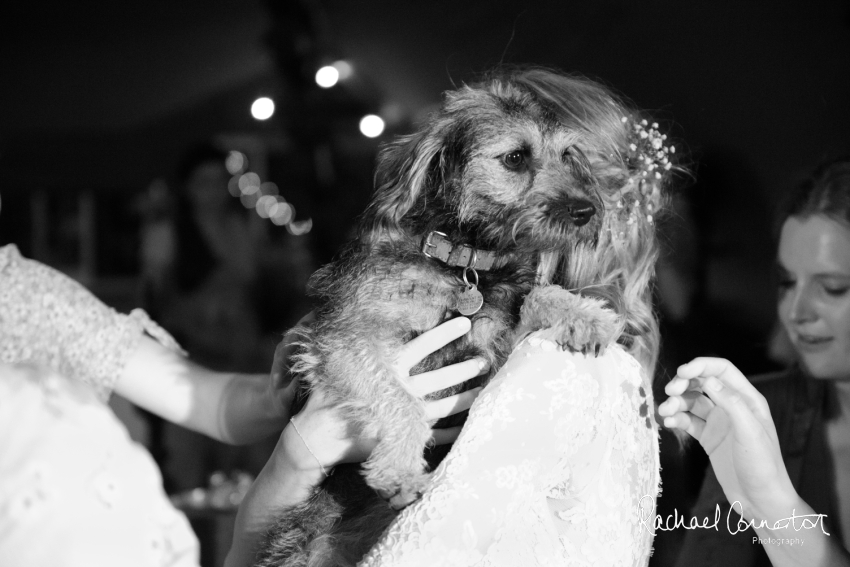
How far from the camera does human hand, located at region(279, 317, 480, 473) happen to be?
1.65 metres

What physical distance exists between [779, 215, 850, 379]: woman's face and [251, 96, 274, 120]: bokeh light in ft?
9.48

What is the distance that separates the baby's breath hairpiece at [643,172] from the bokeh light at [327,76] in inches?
89.7

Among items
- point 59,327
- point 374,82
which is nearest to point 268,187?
point 374,82

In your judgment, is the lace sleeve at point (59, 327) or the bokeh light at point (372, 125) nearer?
the lace sleeve at point (59, 327)

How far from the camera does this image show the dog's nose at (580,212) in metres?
1.71

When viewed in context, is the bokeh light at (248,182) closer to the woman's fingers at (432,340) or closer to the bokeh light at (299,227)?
the bokeh light at (299,227)

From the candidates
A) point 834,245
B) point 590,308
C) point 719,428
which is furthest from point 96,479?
point 834,245

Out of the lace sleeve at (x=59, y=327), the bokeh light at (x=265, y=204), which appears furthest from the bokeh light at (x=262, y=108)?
the lace sleeve at (x=59, y=327)

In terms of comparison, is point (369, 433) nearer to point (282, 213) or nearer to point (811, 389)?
point (811, 389)

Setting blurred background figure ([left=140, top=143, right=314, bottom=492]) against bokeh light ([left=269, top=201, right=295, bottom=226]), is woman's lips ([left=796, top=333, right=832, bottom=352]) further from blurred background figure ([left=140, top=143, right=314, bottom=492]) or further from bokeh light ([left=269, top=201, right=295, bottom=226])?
bokeh light ([left=269, top=201, right=295, bottom=226])

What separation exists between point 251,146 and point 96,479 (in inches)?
125

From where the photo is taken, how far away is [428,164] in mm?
1929

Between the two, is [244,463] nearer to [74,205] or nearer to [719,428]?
[74,205]

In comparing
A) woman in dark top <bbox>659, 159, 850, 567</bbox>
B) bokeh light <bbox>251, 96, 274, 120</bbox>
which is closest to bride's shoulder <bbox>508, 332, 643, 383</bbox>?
woman in dark top <bbox>659, 159, 850, 567</bbox>
